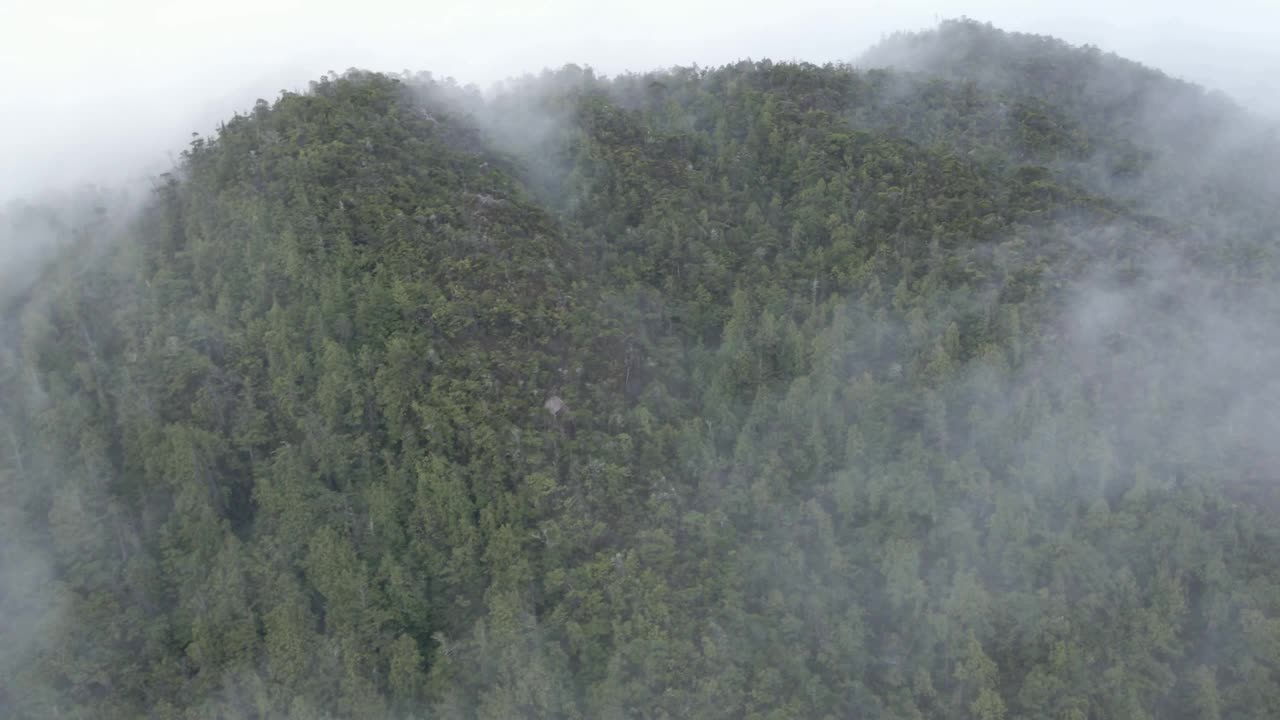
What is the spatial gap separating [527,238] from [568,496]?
75.0ft

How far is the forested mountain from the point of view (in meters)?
58.5

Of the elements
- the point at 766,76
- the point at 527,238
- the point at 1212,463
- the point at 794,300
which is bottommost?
the point at 1212,463

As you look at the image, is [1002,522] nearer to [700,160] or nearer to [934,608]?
[934,608]

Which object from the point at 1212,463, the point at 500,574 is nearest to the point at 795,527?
the point at 500,574

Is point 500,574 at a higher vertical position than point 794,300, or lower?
lower

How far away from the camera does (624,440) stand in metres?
67.1

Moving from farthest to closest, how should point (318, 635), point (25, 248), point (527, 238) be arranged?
1. point (25, 248)
2. point (527, 238)
3. point (318, 635)

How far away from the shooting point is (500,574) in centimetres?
6184

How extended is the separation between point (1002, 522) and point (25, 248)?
256ft

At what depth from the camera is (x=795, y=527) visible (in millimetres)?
65125

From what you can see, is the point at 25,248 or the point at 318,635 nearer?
the point at 318,635

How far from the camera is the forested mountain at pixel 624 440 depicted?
58.5m

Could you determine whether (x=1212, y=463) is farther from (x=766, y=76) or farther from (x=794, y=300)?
(x=766, y=76)

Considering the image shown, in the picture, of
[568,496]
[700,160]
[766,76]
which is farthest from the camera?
[766,76]
